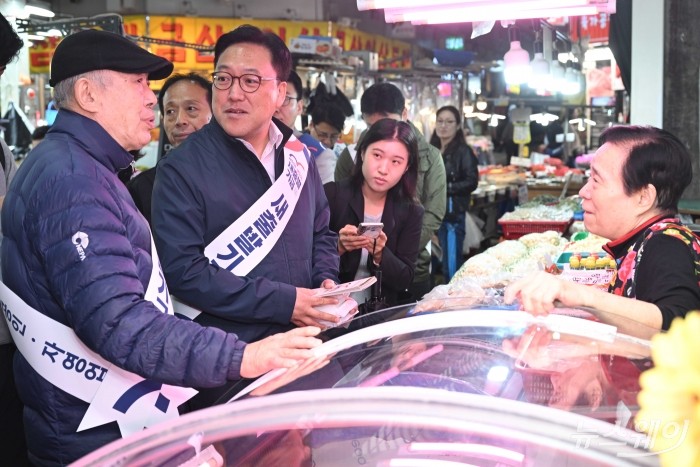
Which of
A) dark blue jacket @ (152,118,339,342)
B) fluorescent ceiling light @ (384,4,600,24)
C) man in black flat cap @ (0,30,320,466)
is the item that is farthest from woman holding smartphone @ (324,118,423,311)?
man in black flat cap @ (0,30,320,466)

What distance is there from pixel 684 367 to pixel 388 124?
3.39 metres

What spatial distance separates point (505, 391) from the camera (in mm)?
1605

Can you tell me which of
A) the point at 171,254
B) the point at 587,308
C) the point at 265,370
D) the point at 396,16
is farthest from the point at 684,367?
the point at 396,16

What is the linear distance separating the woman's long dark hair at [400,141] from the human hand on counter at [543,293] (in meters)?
2.37

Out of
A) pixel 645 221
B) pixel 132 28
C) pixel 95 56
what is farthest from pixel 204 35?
pixel 645 221

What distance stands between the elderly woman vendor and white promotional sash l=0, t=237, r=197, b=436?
1369 mm

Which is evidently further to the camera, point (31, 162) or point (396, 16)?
point (396, 16)

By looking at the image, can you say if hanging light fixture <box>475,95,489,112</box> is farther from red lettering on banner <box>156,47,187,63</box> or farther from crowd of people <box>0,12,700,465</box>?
crowd of people <box>0,12,700,465</box>

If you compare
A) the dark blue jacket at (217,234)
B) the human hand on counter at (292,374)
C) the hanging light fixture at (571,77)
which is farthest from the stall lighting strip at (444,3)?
the hanging light fixture at (571,77)

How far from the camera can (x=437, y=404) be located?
50.3 inches

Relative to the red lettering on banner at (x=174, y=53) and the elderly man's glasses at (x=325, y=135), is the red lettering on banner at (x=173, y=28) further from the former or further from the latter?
the elderly man's glasses at (x=325, y=135)

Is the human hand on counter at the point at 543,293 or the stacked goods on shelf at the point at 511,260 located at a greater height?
the human hand on counter at the point at 543,293

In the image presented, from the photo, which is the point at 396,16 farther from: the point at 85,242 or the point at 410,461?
the point at 410,461

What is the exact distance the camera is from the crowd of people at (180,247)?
78.8 inches
